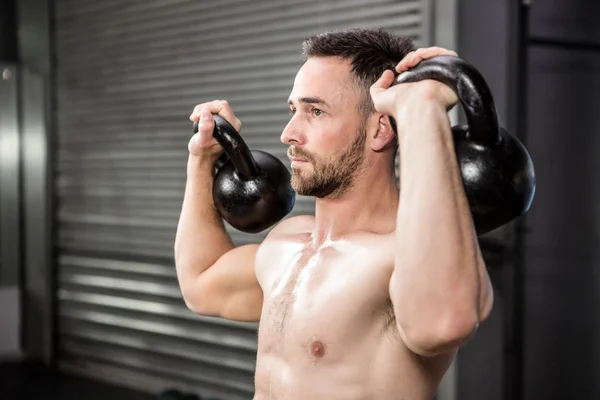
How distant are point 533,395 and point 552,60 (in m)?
1.34

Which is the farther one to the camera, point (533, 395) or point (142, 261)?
point (142, 261)

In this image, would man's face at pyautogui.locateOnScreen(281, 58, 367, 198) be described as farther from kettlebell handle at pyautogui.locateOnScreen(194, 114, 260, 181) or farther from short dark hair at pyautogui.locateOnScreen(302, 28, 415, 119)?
kettlebell handle at pyautogui.locateOnScreen(194, 114, 260, 181)

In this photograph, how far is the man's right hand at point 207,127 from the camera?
1.79 metres

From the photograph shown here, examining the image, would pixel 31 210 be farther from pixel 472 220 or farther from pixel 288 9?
pixel 472 220

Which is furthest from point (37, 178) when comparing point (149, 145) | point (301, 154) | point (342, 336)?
point (342, 336)

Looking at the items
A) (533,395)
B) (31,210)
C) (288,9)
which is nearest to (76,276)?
(31,210)

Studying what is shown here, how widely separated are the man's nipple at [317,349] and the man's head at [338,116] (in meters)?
0.29

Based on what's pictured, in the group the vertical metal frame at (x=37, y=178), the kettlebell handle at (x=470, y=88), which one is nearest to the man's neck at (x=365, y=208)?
the kettlebell handle at (x=470, y=88)

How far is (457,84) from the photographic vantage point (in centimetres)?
129

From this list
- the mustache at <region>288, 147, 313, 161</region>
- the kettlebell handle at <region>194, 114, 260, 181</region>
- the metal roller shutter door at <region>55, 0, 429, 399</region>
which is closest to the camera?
the mustache at <region>288, 147, 313, 161</region>

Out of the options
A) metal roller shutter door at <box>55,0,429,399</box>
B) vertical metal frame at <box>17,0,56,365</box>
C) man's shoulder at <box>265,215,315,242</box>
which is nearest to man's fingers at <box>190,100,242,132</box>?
man's shoulder at <box>265,215,315,242</box>

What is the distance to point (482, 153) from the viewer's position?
1320mm

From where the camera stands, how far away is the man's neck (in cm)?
162

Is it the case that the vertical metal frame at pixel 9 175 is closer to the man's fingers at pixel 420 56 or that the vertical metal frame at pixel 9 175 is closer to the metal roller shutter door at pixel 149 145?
the metal roller shutter door at pixel 149 145
